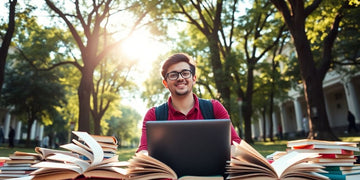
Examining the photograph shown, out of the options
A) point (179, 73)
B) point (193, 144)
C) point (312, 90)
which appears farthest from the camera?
point (312, 90)

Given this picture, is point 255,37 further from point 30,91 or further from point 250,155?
point 30,91

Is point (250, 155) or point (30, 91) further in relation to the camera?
point (30, 91)

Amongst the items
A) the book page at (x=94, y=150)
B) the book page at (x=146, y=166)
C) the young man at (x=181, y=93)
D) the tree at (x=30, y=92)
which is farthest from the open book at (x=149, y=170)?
the tree at (x=30, y=92)

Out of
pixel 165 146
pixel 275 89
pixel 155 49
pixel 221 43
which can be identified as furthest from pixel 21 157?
pixel 275 89

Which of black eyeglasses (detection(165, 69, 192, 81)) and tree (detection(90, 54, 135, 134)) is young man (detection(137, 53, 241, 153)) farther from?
tree (detection(90, 54, 135, 134))

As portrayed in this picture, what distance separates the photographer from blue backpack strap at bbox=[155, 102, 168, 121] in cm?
274

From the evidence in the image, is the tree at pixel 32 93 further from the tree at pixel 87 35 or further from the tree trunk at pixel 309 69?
the tree trunk at pixel 309 69

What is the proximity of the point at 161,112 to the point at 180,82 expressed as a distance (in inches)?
17.1

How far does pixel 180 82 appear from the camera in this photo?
2562mm

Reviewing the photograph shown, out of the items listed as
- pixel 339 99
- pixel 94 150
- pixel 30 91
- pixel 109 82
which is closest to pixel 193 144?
pixel 94 150

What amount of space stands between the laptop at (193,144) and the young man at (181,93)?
0.74m

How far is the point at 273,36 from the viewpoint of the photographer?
63.6ft

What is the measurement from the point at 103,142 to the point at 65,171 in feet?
3.02

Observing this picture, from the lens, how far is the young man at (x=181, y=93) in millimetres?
2541
